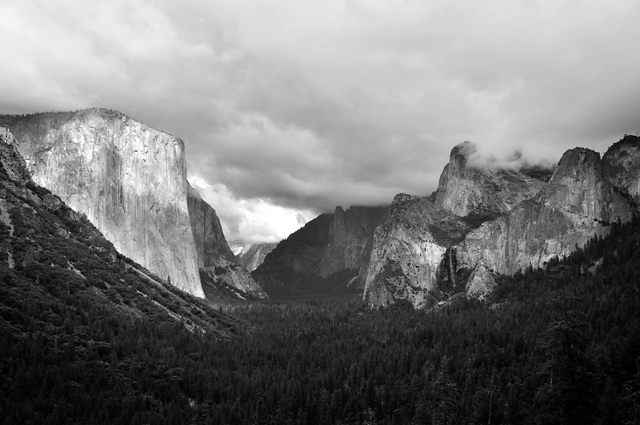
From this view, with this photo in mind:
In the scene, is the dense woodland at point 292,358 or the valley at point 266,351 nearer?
the dense woodland at point 292,358

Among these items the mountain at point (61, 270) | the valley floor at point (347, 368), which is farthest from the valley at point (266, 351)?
the mountain at point (61, 270)

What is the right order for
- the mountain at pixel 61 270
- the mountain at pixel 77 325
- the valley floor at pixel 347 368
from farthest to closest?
the mountain at pixel 61 270 < the mountain at pixel 77 325 < the valley floor at pixel 347 368

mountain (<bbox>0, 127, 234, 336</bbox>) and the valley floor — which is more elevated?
mountain (<bbox>0, 127, 234, 336</bbox>)

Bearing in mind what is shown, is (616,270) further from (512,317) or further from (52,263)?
(52,263)

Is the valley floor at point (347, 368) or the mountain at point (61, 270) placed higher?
the mountain at point (61, 270)

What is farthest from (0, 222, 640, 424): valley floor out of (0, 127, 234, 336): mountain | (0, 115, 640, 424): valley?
(0, 127, 234, 336): mountain

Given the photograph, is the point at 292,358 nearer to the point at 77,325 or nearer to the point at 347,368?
the point at 347,368

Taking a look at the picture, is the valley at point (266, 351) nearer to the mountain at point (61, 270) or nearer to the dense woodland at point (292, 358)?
the dense woodland at point (292, 358)

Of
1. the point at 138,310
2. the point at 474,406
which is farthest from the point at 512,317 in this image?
the point at 138,310

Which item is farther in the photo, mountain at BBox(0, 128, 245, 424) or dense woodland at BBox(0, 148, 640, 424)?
mountain at BBox(0, 128, 245, 424)

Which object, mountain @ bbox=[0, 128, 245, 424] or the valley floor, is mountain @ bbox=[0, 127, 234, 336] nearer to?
mountain @ bbox=[0, 128, 245, 424]
